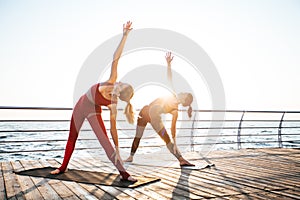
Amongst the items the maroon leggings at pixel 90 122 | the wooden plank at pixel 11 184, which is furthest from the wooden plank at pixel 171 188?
Result: the wooden plank at pixel 11 184

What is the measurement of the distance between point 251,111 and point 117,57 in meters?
5.26

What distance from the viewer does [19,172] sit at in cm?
381

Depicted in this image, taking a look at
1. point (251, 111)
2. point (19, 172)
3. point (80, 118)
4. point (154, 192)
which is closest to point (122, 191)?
point (154, 192)

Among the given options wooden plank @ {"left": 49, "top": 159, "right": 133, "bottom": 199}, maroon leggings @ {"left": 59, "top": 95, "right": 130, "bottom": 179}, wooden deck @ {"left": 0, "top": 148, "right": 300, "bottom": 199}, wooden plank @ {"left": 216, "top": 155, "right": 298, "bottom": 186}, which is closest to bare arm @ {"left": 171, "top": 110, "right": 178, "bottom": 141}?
wooden deck @ {"left": 0, "top": 148, "right": 300, "bottom": 199}

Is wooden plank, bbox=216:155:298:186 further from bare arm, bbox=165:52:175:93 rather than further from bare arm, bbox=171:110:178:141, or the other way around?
bare arm, bbox=165:52:175:93

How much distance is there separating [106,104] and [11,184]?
4.95 ft

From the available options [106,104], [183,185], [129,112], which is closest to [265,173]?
[183,185]

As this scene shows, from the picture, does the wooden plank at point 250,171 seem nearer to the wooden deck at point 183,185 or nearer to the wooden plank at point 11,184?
the wooden deck at point 183,185

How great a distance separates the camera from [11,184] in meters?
3.09

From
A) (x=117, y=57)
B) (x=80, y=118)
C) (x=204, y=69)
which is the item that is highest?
(x=204, y=69)

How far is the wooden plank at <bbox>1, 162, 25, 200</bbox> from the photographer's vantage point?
8.55 ft

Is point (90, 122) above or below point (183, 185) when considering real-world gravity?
above

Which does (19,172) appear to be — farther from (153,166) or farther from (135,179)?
(153,166)

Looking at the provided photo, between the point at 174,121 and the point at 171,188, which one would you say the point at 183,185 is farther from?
the point at 174,121
